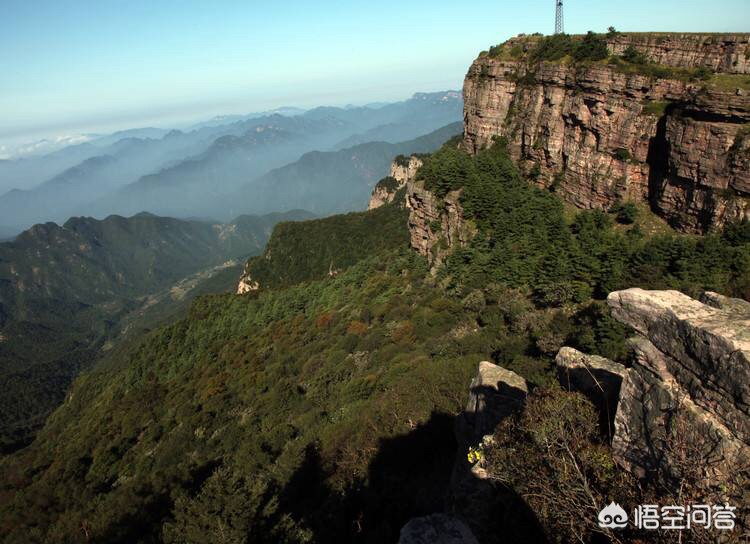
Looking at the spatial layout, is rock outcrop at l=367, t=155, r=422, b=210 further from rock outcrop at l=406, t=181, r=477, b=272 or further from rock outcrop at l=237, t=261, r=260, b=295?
rock outcrop at l=406, t=181, r=477, b=272

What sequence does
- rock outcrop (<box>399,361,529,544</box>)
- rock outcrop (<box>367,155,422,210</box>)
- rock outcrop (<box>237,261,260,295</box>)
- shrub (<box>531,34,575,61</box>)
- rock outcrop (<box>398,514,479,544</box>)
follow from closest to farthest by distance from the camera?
rock outcrop (<box>398,514,479,544</box>) → rock outcrop (<box>399,361,529,544</box>) → shrub (<box>531,34,575,61</box>) → rock outcrop (<box>237,261,260,295</box>) → rock outcrop (<box>367,155,422,210</box>)

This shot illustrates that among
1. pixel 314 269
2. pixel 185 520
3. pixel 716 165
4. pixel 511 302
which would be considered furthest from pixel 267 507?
pixel 314 269

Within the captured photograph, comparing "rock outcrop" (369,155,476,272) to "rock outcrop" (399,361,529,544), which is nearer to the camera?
"rock outcrop" (399,361,529,544)

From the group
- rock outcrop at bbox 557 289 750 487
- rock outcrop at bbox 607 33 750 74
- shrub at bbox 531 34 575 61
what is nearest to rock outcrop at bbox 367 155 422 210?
shrub at bbox 531 34 575 61

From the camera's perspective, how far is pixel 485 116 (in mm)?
61000

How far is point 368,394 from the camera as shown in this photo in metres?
37.1

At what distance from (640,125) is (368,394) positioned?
122 ft

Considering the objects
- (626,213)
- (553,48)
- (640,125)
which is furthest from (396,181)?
(626,213)

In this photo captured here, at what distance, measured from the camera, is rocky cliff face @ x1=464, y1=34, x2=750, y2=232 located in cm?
3434

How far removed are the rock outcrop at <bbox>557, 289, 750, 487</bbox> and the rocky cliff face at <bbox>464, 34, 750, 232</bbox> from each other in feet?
105

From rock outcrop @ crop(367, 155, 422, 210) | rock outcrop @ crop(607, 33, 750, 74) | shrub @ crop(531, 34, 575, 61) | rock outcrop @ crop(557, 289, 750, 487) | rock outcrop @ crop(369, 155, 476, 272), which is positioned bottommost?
rock outcrop @ crop(367, 155, 422, 210)

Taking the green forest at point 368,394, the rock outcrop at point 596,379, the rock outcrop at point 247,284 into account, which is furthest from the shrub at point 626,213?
the rock outcrop at point 247,284

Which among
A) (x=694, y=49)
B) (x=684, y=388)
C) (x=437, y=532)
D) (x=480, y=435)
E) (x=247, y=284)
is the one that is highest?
(x=694, y=49)

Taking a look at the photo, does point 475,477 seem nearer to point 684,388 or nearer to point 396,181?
point 684,388
